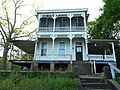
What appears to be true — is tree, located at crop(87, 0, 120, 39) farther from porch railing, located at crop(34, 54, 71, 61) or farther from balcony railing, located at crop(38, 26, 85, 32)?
porch railing, located at crop(34, 54, 71, 61)

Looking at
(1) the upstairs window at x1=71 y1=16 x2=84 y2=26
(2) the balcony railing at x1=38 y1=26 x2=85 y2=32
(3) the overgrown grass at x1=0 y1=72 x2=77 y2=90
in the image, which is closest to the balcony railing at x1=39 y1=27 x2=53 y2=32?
(2) the balcony railing at x1=38 y1=26 x2=85 y2=32

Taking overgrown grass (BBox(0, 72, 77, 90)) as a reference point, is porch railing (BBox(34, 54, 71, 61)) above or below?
above

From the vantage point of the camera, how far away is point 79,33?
17.9 meters

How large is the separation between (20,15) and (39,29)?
29.3ft

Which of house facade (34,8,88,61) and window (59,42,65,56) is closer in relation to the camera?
house facade (34,8,88,61)

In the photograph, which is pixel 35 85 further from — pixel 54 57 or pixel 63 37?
pixel 63 37

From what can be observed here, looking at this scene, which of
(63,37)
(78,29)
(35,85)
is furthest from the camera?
(78,29)

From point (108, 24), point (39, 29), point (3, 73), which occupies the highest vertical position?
point (108, 24)

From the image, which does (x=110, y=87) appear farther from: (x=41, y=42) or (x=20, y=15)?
(x=20, y=15)

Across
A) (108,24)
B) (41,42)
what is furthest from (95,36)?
(41,42)

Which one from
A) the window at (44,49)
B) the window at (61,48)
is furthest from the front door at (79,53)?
the window at (44,49)

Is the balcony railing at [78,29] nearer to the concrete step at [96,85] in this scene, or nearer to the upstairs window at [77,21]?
the upstairs window at [77,21]

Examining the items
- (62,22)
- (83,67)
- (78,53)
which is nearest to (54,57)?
(78,53)

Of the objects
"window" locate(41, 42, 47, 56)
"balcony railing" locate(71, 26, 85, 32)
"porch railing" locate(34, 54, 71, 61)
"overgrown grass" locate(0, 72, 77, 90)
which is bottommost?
"overgrown grass" locate(0, 72, 77, 90)
